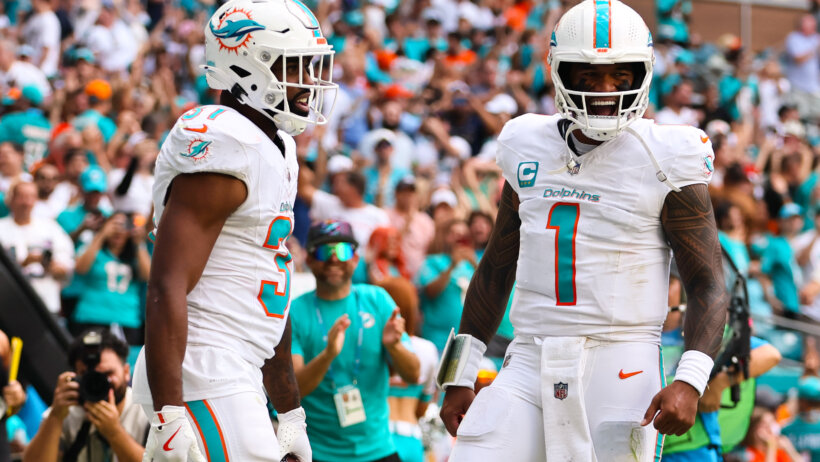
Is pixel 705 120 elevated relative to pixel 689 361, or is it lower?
lower

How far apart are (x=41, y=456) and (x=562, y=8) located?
41.9 feet

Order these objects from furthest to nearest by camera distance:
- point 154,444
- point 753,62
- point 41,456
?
point 753,62 → point 41,456 → point 154,444

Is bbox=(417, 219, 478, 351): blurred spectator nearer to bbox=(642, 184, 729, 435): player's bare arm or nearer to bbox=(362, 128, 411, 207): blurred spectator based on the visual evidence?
bbox=(362, 128, 411, 207): blurred spectator

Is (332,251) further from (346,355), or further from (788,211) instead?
(788,211)

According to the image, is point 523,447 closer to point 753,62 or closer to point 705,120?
point 705,120

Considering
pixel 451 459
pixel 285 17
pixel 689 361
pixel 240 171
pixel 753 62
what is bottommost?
pixel 753 62

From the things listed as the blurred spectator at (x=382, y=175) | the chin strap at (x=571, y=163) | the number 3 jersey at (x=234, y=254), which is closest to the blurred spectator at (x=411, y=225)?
the blurred spectator at (x=382, y=175)

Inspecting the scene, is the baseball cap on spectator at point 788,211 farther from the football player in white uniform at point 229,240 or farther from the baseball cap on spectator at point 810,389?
the football player in white uniform at point 229,240

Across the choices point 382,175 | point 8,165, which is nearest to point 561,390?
point 8,165

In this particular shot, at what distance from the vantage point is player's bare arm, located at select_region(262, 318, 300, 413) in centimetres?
416

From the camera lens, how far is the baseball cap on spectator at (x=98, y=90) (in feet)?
36.9

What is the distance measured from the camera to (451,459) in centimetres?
407

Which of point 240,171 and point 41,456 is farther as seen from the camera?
point 41,456

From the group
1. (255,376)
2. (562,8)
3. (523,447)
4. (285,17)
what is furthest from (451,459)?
(562,8)
